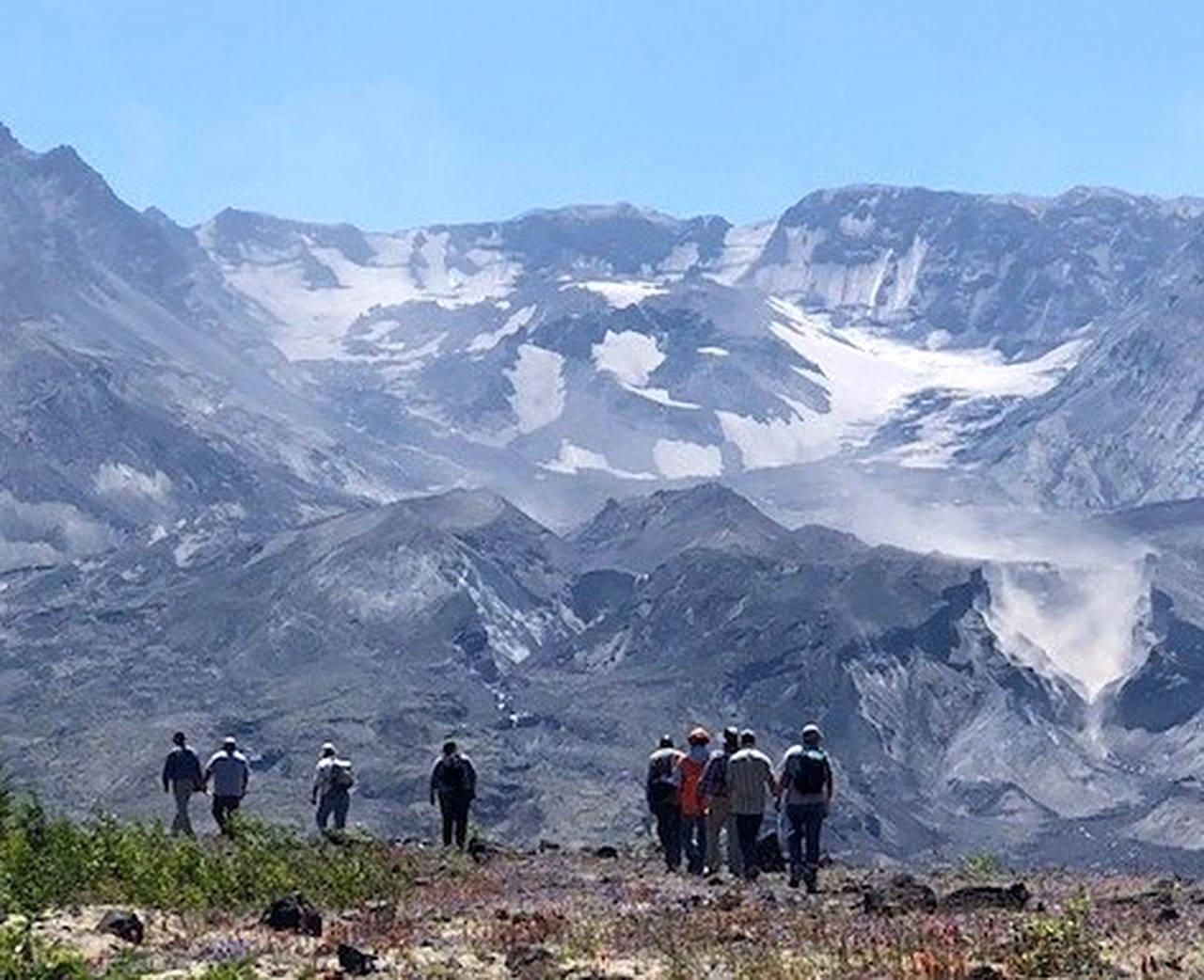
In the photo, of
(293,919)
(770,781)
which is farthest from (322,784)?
(293,919)

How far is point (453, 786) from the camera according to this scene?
122 feet

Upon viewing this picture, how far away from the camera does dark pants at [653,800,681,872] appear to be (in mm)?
33312

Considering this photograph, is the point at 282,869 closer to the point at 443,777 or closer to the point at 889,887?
the point at 889,887

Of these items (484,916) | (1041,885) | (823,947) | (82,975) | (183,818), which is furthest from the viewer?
(183,818)

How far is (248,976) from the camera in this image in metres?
14.8

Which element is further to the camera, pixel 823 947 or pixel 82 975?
pixel 823 947

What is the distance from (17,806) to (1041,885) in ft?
47.9

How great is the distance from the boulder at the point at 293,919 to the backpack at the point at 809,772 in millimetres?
10340

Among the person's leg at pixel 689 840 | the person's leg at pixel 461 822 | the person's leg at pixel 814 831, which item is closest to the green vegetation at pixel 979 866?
the person's leg at pixel 814 831

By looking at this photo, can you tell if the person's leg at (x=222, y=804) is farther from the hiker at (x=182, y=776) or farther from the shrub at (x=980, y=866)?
the shrub at (x=980, y=866)

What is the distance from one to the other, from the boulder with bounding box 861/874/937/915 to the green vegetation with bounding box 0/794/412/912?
19.3 feet

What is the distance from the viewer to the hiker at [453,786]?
121 feet

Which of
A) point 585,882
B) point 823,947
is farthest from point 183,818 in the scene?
point 823,947

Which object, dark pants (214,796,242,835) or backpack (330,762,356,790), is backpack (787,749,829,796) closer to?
dark pants (214,796,242,835)
